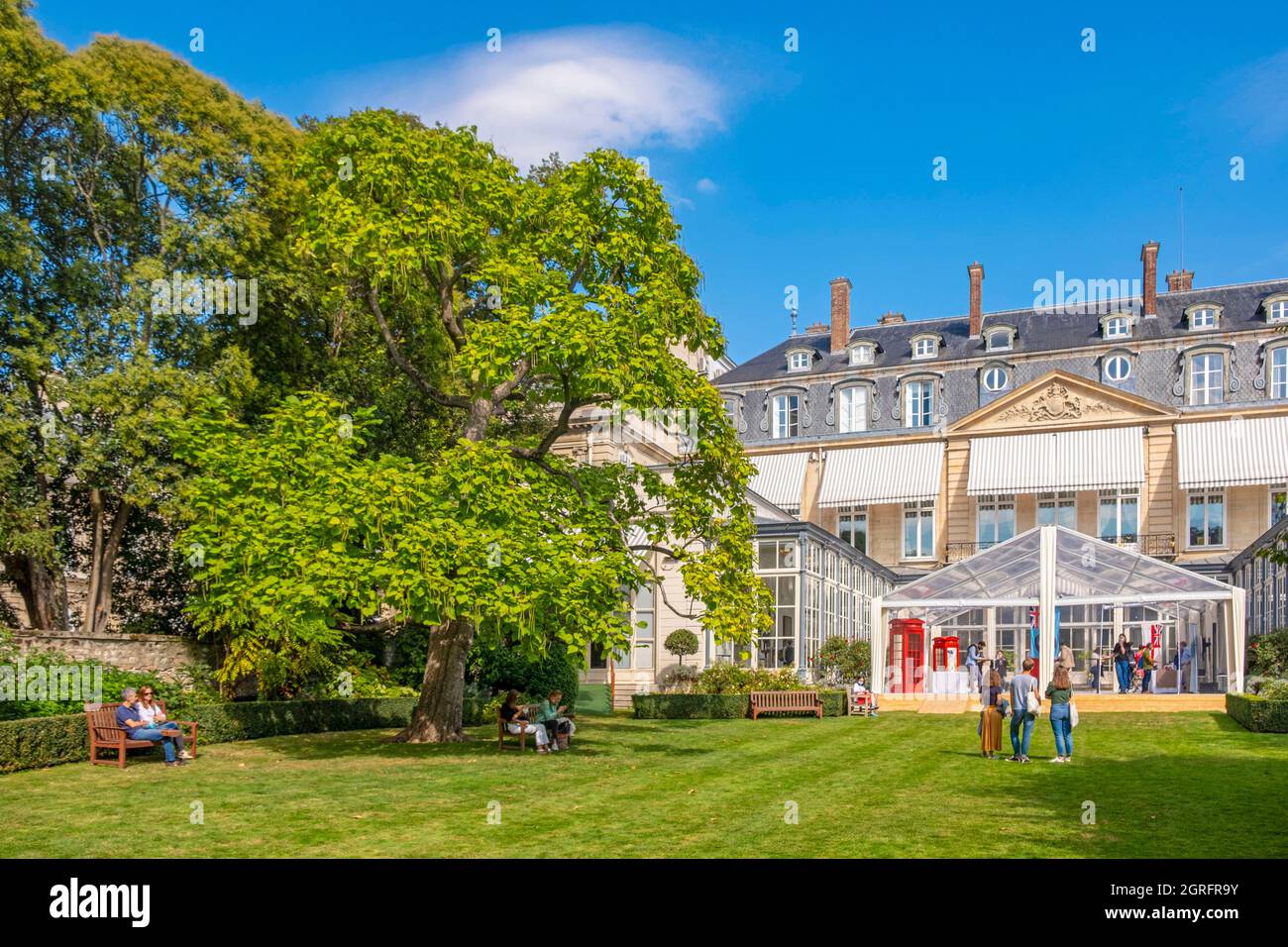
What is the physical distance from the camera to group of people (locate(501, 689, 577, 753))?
20125mm

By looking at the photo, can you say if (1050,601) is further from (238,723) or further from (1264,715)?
(238,723)

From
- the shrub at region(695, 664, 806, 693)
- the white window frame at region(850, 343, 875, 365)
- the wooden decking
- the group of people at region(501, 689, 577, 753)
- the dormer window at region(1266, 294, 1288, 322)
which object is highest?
the dormer window at region(1266, 294, 1288, 322)

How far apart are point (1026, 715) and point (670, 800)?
294 inches

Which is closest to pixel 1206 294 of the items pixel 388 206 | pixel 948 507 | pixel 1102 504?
pixel 1102 504

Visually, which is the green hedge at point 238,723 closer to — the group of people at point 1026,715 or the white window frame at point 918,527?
the group of people at point 1026,715

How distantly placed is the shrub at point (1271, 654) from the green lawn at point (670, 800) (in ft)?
38.8

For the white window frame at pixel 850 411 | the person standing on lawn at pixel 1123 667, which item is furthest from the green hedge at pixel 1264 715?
the white window frame at pixel 850 411

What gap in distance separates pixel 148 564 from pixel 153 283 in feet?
22.2

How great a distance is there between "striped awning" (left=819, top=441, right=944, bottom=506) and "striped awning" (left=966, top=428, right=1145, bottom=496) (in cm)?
167

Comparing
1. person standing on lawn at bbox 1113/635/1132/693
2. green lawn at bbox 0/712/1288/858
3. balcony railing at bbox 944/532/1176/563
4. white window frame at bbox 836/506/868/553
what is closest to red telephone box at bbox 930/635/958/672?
person standing on lawn at bbox 1113/635/1132/693

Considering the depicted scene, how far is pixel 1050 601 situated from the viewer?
106ft

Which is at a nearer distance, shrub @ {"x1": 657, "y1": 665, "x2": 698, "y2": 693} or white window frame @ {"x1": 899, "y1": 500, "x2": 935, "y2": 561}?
shrub @ {"x1": 657, "y1": 665, "x2": 698, "y2": 693}

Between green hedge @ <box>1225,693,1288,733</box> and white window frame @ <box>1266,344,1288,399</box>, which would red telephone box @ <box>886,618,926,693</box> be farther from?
white window frame @ <box>1266,344,1288,399</box>
